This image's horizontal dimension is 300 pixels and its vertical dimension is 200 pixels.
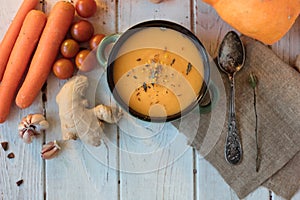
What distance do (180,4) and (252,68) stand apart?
0.57 ft

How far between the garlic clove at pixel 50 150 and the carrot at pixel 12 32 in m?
0.15

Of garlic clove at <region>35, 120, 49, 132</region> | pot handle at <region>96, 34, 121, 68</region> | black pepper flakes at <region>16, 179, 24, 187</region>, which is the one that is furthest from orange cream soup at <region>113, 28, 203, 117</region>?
black pepper flakes at <region>16, 179, 24, 187</region>

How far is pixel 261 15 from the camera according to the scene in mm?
709

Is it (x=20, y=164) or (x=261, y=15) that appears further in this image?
(x=20, y=164)

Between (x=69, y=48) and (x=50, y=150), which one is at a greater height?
(x=69, y=48)

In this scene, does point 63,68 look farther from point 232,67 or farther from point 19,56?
point 232,67

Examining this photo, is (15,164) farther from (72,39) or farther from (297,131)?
(297,131)

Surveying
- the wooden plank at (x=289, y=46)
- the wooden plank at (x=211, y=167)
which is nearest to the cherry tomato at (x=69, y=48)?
the wooden plank at (x=211, y=167)

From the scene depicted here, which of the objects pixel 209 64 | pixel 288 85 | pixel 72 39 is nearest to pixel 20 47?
pixel 72 39

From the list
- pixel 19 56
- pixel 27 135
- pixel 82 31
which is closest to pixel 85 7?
pixel 82 31

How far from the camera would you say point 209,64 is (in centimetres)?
75

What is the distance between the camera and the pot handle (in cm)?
75

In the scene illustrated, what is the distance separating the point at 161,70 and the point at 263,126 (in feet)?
0.69

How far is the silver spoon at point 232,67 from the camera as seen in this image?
0.77m
